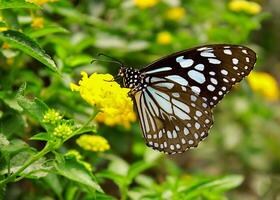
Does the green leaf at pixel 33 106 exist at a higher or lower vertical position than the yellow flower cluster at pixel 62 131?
higher

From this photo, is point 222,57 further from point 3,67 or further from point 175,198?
point 3,67

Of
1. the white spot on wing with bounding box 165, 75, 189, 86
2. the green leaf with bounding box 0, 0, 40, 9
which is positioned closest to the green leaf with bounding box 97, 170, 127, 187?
the white spot on wing with bounding box 165, 75, 189, 86

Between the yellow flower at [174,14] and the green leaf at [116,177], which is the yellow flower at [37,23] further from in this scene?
the yellow flower at [174,14]

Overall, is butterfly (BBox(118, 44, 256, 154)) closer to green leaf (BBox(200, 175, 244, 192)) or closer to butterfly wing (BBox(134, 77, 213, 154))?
butterfly wing (BBox(134, 77, 213, 154))

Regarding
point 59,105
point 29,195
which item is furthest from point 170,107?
point 29,195

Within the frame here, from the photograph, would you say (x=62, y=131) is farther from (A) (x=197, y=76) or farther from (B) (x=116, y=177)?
(A) (x=197, y=76)

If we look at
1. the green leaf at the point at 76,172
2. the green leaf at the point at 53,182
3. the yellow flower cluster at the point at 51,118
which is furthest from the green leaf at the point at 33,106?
the green leaf at the point at 53,182
